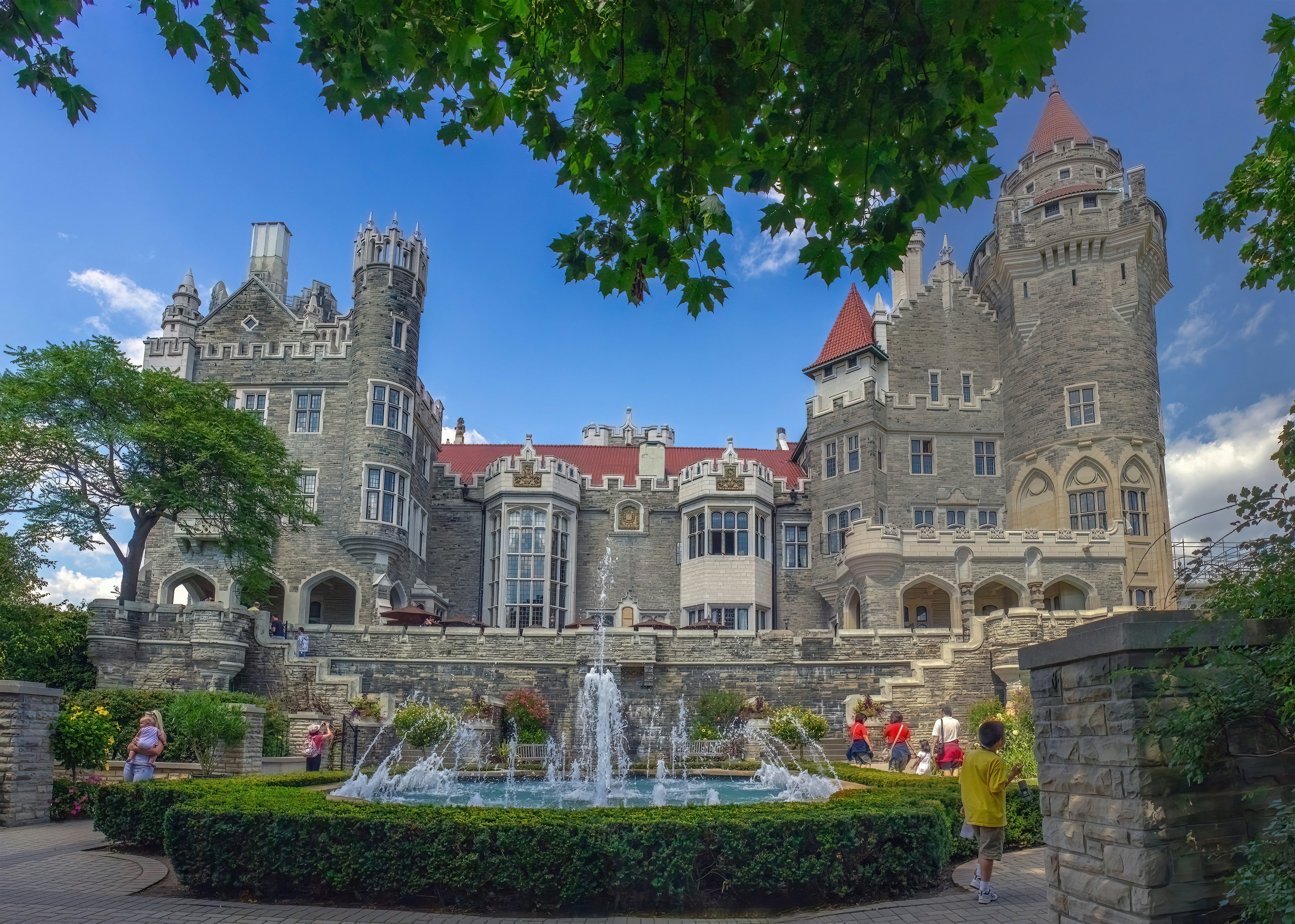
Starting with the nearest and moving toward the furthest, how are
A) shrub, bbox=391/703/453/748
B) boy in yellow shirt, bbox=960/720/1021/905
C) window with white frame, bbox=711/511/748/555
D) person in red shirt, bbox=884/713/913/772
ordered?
1. boy in yellow shirt, bbox=960/720/1021/905
2. person in red shirt, bbox=884/713/913/772
3. shrub, bbox=391/703/453/748
4. window with white frame, bbox=711/511/748/555

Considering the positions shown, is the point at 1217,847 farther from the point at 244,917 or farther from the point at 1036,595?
the point at 1036,595

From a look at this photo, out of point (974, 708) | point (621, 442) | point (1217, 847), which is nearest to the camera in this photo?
point (1217, 847)

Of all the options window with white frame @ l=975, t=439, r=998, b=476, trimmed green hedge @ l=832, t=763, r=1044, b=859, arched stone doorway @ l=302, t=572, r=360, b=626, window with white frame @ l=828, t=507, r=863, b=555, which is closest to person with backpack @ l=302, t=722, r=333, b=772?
trimmed green hedge @ l=832, t=763, r=1044, b=859

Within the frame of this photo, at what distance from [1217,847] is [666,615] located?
32740 millimetres

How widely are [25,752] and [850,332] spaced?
31.5 metres

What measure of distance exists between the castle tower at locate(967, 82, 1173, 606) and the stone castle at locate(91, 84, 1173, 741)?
102 millimetres

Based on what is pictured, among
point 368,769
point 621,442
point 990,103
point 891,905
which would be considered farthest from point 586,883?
point 621,442

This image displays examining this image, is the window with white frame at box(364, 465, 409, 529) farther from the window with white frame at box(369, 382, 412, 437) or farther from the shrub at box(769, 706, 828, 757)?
the shrub at box(769, 706, 828, 757)

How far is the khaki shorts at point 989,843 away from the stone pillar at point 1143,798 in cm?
261

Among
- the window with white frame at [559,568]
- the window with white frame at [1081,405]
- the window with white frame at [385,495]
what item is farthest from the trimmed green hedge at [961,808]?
the window with white frame at [559,568]

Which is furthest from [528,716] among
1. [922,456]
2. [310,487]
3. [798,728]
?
[922,456]

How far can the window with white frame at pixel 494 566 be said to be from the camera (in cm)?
3697

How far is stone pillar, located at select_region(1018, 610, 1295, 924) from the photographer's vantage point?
5.37 meters

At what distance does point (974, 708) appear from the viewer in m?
25.2
